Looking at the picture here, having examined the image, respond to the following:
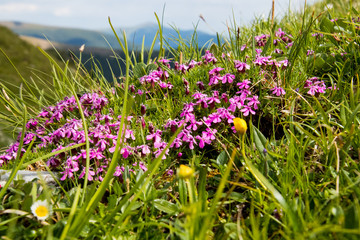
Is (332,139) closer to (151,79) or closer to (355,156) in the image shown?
(355,156)

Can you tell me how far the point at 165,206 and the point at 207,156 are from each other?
2.47ft

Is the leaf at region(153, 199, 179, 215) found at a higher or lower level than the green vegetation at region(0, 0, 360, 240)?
lower

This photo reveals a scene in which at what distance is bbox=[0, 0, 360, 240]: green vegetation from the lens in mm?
1363

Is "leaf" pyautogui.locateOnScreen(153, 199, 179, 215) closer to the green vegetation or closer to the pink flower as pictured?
the green vegetation

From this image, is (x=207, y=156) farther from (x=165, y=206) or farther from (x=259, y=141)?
(x=165, y=206)

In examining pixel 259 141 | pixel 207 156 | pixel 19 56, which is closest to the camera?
pixel 259 141

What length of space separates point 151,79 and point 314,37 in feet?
6.39

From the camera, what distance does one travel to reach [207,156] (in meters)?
2.35

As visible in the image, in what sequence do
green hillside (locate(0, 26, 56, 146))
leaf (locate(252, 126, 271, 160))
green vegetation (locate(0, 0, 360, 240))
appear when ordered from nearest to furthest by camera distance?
green vegetation (locate(0, 0, 360, 240)), leaf (locate(252, 126, 271, 160)), green hillside (locate(0, 26, 56, 146))

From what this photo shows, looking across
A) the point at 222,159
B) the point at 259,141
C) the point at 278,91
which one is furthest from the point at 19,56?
the point at 259,141

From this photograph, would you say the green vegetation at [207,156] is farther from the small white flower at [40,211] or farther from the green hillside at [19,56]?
the green hillside at [19,56]

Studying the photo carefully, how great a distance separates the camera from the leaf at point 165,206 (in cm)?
167

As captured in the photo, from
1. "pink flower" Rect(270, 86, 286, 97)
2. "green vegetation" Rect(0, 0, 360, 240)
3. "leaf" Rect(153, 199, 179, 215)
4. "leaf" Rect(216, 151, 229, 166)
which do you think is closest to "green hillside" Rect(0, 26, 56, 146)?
"green vegetation" Rect(0, 0, 360, 240)

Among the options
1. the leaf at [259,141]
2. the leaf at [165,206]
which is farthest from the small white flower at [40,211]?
the leaf at [259,141]
